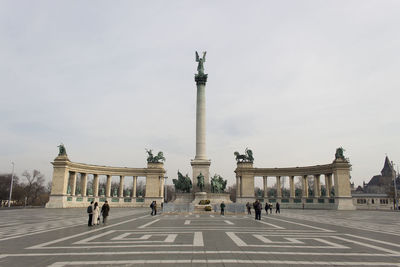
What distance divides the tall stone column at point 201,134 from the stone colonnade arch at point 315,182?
22.6 meters

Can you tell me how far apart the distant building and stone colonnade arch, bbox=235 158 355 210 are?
18707mm

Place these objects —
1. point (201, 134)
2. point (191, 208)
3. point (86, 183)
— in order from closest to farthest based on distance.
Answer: point (191, 208), point (201, 134), point (86, 183)

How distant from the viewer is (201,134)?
190ft

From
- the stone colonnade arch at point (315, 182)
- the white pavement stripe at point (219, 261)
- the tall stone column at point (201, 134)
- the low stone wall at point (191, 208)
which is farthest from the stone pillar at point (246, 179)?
the white pavement stripe at point (219, 261)

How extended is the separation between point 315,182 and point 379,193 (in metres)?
75.4

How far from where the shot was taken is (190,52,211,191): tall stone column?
184 ft

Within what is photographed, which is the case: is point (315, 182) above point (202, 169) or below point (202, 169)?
below

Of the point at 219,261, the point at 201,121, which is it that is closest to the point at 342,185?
the point at 201,121

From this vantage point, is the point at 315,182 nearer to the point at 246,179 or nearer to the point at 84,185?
the point at 246,179

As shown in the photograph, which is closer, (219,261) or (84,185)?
(219,261)

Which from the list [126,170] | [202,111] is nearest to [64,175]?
[126,170]

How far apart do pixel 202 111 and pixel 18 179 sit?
286 ft

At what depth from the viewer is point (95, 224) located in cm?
2211

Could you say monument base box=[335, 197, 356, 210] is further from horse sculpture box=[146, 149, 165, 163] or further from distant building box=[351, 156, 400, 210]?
horse sculpture box=[146, 149, 165, 163]
